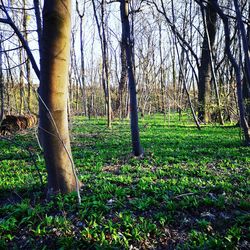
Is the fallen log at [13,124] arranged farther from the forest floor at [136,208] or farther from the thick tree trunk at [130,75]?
the thick tree trunk at [130,75]

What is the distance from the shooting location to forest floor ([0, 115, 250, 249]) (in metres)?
2.78

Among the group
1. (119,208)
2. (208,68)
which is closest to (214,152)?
(119,208)

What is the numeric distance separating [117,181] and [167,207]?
142 centimetres

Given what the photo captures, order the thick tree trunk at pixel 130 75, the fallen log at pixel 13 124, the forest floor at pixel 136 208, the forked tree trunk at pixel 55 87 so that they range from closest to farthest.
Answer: the forest floor at pixel 136 208
the forked tree trunk at pixel 55 87
the thick tree trunk at pixel 130 75
the fallen log at pixel 13 124

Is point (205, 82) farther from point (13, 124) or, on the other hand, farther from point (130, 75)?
point (13, 124)

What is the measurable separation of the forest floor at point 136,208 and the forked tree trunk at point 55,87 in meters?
0.28

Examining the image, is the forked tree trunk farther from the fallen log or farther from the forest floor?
the fallen log

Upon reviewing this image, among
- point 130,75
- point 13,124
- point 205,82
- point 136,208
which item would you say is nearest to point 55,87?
point 136,208

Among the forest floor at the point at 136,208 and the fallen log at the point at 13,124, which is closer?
the forest floor at the point at 136,208

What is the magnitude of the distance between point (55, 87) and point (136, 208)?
2254 mm

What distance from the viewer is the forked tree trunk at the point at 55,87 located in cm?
349

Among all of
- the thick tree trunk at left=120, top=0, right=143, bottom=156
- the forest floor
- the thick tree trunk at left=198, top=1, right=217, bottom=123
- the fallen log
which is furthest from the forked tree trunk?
the thick tree trunk at left=198, top=1, right=217, bottom=123

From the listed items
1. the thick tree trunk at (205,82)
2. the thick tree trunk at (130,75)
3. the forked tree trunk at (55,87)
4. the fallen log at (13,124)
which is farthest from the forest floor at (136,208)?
the thick tree trunk at (205,82)

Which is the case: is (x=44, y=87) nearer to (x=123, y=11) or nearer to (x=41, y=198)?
(x=41, y=198)
